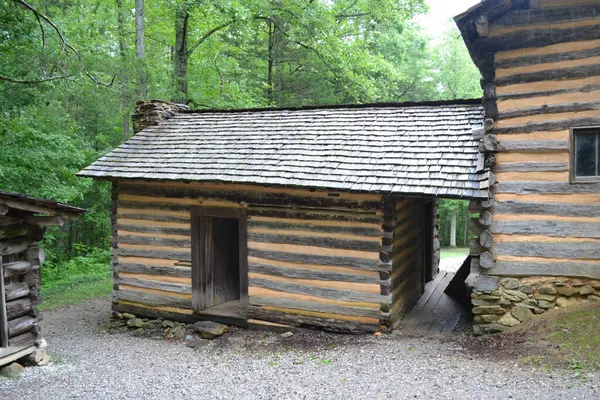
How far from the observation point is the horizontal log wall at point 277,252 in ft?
27.7

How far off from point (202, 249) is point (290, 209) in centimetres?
222

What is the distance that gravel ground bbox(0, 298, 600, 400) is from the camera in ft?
19.8

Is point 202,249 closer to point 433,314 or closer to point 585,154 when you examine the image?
point 433,314

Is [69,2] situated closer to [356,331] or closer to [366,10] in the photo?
[366,10]

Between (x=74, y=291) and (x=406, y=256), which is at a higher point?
(x=406, y=256)

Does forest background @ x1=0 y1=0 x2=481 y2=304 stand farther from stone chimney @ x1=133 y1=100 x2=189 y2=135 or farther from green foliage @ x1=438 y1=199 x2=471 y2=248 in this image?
stone chimney @ x1=133 y1=100 x2=189 y2=135

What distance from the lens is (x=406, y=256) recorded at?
31.6 feet

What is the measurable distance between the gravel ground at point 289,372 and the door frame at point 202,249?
3.05 feet

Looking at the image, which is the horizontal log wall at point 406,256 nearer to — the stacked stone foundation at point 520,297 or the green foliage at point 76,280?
the stacked stone foundation at point 520,297

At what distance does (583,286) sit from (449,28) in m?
24.2

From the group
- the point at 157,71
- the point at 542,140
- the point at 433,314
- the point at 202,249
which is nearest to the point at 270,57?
the point at 157,71

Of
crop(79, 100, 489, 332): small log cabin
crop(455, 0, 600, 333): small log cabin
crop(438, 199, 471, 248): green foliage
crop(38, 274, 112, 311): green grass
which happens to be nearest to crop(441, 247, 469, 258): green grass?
crop(438, 199, 471, 248): green foliage

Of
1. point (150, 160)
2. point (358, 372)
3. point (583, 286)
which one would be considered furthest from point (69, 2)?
point (583, 286)

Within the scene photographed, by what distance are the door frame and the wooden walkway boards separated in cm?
309
